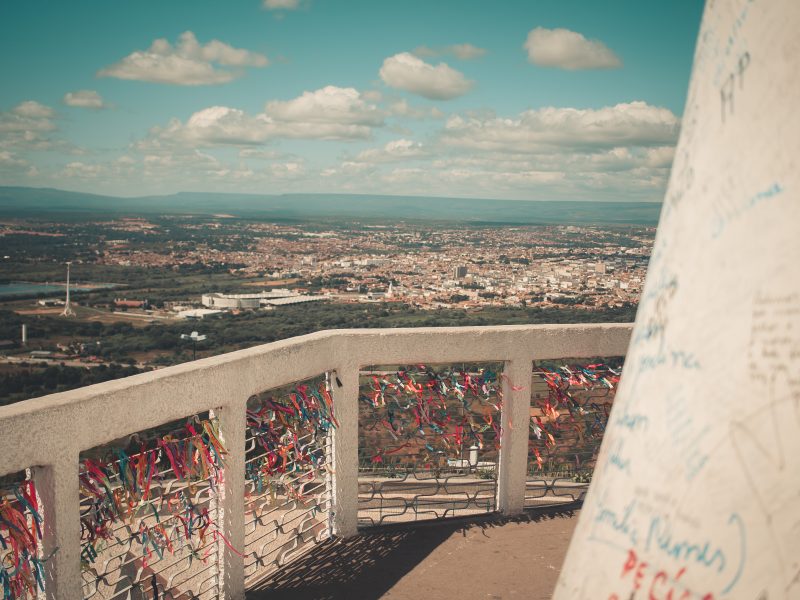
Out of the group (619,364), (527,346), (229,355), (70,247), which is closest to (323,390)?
(229,355)

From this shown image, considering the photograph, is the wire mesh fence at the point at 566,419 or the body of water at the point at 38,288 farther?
the body of water at the point at 38,288

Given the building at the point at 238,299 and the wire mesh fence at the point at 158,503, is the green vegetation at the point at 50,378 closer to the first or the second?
the building at the point at 238,299

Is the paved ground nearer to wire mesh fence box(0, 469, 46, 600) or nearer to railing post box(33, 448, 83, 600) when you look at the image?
railing post box(33, 448, 83, 600)

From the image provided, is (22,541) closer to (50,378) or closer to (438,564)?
(438,564)

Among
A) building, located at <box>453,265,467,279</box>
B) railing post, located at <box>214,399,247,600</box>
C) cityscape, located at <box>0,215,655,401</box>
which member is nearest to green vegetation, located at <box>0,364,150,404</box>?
cityscape, located at <box>0,215,655,401</box>

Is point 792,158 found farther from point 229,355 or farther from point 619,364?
point 619,364

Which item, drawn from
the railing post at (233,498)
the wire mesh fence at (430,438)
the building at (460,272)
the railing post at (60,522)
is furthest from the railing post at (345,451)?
the building at (460,272)

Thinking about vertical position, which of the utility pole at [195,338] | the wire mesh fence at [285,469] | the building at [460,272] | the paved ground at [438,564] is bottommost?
the utility pole at [195,338]
